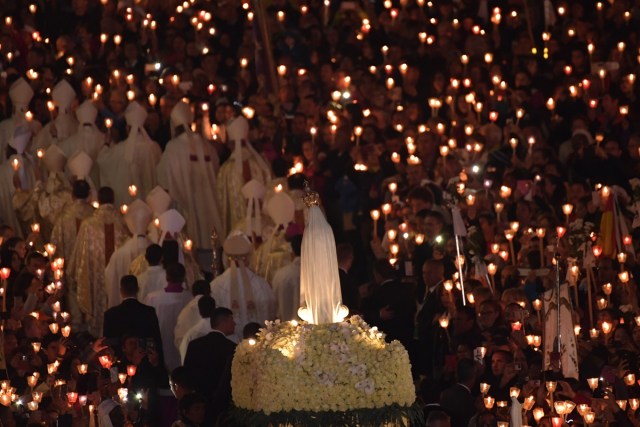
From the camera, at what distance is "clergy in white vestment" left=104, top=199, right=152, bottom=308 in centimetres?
2297

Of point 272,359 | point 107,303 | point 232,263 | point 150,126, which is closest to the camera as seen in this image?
point 272,359

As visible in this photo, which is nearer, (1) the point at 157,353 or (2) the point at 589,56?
(1) the point at 157,353

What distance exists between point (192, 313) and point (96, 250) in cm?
357

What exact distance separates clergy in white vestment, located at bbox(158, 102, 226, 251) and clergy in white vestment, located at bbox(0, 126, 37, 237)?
1665mm

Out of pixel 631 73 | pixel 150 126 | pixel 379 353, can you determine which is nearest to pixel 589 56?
pixel 631 73

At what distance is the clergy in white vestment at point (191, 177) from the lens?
25703mm

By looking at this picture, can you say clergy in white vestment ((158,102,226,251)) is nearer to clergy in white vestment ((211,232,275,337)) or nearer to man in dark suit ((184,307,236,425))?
clergy in white vestment ((211,232,275,337))

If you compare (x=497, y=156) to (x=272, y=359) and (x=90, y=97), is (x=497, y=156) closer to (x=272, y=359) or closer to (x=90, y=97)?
(x=90, y=97)

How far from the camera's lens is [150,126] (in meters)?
26.5

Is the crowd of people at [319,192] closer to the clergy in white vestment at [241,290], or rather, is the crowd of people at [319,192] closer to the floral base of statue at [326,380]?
the clergy in white vestment at [241,290]

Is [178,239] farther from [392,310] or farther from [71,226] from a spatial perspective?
[392,310]

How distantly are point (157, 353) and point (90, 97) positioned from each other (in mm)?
8009

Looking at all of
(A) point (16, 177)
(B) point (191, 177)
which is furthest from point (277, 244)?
(A) point (16, 177)

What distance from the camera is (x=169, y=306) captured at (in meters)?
21.1
